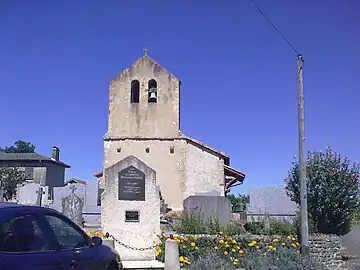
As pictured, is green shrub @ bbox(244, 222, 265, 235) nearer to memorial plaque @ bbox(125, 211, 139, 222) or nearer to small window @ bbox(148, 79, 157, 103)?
memorial plaque @ bbox(125, 211, 139, 222)

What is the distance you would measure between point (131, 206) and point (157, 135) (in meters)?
12.3

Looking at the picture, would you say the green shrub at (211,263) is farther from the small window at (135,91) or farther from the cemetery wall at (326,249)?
the small window at (135,91)

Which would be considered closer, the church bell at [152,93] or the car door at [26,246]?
the car door at [26,246]

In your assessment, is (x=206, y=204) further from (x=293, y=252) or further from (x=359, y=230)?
(x=359, y=230)

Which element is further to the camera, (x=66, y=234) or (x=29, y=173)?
(x=29, y=173)

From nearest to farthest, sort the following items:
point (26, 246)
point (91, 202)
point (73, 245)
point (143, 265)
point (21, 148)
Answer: point (26, 246) < point (73, 245) < point (143, 265) < point (91, 202) < point (21, 148)

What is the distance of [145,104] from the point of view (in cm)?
2600

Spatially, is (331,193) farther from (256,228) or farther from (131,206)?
(131,206)

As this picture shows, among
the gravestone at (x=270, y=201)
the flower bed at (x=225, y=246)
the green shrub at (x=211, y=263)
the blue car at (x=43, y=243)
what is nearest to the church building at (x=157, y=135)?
the gravestone at (x=270, y=201)

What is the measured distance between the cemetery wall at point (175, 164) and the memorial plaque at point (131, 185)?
11.4 meters

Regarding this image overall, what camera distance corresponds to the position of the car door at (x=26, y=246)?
15.6ft

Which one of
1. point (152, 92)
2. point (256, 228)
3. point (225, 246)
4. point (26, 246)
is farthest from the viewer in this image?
point (152, 92)

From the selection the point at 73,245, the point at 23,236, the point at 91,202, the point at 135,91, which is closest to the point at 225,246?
the point at 73,245

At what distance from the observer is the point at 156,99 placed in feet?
85.6
